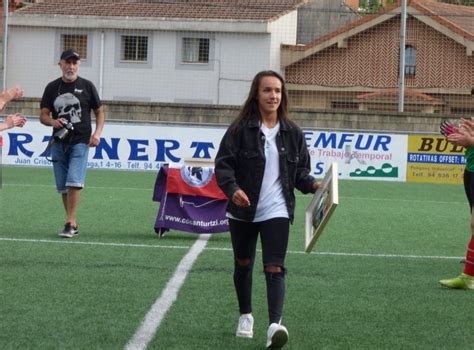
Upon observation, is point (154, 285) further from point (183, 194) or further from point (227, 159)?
point (183, 194)

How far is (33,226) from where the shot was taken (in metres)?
12.7

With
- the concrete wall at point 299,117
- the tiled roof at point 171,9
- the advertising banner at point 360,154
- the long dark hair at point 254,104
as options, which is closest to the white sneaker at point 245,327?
the long dark hair at point 254,104

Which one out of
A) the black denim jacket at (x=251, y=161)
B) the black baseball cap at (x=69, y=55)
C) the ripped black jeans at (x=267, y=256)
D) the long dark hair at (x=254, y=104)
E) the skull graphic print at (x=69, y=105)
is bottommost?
the ripped black jeans at (x=267, y=256)

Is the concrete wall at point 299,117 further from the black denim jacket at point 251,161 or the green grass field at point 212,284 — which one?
the black denim jacket at point 251,161

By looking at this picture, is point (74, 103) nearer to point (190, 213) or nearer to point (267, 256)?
point (190, 213)

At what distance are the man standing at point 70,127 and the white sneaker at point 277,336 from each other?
559 cm

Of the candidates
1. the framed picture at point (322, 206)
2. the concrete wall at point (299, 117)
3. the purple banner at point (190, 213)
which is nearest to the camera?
the framed picture at point (322, 206)

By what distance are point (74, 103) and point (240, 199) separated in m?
5.58

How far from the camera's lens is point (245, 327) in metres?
6.92

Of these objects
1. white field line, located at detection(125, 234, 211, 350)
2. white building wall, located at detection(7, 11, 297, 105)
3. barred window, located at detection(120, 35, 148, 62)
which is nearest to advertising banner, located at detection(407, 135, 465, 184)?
white building wall, located at detection(7, 11, 297, 105)

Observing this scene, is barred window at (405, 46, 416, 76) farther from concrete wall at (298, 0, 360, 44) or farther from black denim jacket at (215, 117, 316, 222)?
black denim jacket at (215, 117, 316, 222)

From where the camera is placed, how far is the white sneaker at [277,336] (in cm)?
633

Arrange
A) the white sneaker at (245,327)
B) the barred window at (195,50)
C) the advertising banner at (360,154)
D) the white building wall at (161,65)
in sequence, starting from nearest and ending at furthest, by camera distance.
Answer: the white sneaker at (245,327) → the advertising banner at (360,154) → the white building wall at (161,65) → the barred window at (195,50)

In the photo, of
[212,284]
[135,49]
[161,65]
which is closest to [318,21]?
[161,65]
